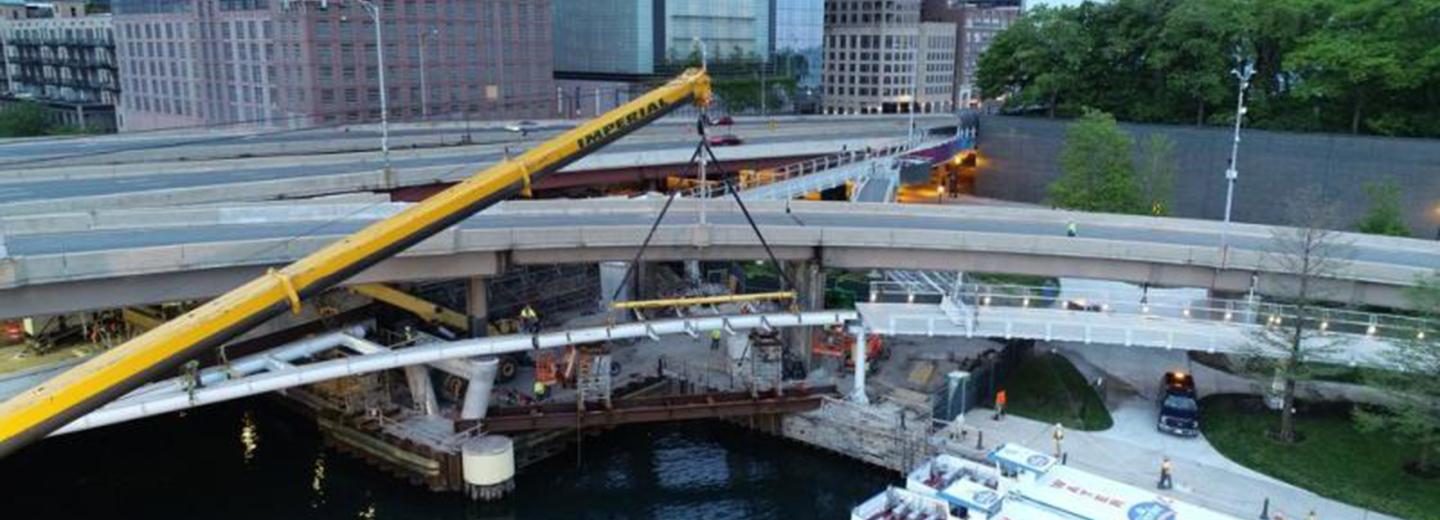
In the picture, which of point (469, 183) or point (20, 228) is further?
point (20, 228)

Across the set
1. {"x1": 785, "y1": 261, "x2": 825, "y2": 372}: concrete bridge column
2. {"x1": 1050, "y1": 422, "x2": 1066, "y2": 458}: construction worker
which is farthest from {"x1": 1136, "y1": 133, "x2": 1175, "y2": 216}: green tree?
{"x1": 1050, "y1": 422, "x2": 1066, "y2": 458}: construction worker

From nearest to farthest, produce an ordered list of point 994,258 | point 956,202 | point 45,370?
point 45,370, point 994,258, point 956,202

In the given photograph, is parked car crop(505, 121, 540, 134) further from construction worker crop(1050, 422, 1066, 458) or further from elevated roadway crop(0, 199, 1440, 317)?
construction worker crop(1050, 422, 1066, 458)

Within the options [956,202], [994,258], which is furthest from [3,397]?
[956,202]

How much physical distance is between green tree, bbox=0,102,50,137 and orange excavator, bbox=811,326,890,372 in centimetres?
9620

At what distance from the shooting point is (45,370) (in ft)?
106

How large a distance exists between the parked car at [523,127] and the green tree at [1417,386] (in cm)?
5431

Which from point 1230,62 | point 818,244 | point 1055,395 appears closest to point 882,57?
point 1230,62

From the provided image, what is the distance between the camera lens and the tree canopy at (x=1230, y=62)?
6212 centimetres

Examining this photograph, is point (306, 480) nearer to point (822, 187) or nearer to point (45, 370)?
point (45, 370)

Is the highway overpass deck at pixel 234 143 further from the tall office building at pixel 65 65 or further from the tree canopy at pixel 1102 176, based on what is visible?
the tall office building at pixel 65 65

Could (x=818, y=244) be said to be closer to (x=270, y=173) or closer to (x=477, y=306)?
(x=477, y=306)

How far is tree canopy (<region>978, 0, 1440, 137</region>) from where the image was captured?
62.1 meters

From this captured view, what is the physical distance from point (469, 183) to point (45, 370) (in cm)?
1800
